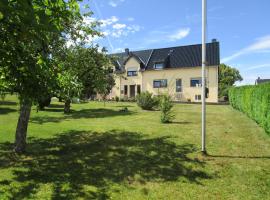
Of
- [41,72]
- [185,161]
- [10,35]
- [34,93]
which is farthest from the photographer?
[185,161]

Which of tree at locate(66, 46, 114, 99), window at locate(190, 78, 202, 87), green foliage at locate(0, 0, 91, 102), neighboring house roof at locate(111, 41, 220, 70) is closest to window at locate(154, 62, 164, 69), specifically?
neighboring house roof at locate(111, 41, 220, 70)

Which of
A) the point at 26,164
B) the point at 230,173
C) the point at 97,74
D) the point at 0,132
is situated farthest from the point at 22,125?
the point at 97,74

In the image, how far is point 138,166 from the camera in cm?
884

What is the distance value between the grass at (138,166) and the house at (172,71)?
28.8 m

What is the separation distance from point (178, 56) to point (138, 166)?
4070 cm

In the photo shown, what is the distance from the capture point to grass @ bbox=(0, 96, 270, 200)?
698 centimetres

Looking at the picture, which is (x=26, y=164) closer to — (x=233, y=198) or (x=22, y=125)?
(x=22, y=125)

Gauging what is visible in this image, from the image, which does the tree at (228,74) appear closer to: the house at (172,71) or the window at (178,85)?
the house at (172,71)

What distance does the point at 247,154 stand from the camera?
969cm

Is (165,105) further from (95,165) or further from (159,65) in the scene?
(159,65)

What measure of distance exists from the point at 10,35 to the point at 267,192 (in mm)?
6573

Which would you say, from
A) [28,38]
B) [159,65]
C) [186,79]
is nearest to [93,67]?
[28,38]

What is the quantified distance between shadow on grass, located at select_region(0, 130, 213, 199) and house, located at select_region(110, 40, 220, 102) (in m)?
29.7

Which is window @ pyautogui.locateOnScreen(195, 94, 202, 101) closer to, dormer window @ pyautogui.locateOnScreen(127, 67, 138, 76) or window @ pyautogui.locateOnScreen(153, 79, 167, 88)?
window @ pyautogui.locateOnScreen(153, 79, 167, 88)
